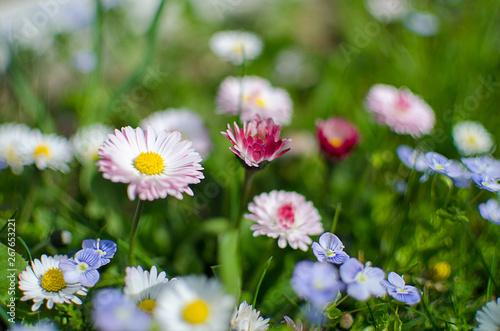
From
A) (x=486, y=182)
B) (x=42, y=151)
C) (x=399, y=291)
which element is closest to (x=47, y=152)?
(x=42, y=151)

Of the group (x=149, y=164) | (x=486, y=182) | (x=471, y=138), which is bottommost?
(x=471, y=138)

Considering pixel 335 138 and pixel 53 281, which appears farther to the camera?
pixel 335 138

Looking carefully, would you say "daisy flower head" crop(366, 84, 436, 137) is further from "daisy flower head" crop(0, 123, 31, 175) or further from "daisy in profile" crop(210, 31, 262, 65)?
"daisy flower head" crop(0, 123, 31, 175)

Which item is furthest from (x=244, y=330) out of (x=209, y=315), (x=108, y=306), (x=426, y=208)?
(x=426, y=208)

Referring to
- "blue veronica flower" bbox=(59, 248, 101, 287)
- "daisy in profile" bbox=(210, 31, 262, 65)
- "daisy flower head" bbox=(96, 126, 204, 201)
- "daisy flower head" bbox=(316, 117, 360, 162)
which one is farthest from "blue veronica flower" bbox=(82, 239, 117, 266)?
"daisy in profile" bbox=(210, 31, 262, 65)

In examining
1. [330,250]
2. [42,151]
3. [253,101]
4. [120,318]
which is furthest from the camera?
[253,101]

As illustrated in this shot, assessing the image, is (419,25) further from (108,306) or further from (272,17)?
(108,306)

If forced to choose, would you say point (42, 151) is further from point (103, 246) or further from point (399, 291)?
point (399, 291)
